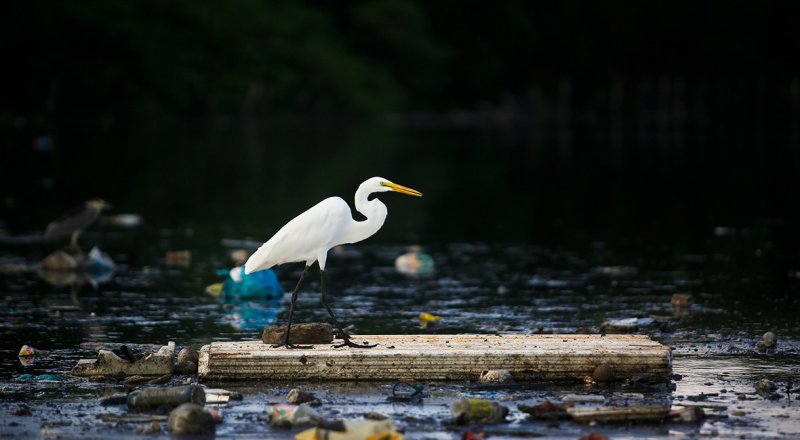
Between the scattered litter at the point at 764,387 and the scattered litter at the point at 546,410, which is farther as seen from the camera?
the scattered litter at the point at 764,387

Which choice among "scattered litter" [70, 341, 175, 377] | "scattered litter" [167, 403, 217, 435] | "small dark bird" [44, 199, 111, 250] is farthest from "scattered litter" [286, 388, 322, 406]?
"small dark bird" [44, 199, 111, 250]

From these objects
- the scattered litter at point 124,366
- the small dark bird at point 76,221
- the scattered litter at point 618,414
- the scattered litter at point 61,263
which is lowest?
the scattered litter at point 618,414

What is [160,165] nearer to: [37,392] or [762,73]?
[37,392]

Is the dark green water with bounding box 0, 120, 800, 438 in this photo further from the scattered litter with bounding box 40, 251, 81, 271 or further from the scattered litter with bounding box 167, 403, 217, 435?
the scattered litter with bounding box 167, 403, 217, 435

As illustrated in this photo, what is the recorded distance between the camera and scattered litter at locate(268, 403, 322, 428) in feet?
31.5

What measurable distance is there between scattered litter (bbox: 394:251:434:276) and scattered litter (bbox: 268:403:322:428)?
937 cm

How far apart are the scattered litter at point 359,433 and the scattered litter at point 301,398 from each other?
1004mm

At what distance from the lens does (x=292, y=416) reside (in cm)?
964

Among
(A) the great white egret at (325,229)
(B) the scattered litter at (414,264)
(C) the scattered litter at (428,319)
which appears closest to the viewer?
(A) the great white egret at (325,229)

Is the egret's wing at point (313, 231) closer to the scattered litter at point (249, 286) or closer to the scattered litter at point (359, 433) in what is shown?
the scattered litter at point (359, 433)

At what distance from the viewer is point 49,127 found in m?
68.2

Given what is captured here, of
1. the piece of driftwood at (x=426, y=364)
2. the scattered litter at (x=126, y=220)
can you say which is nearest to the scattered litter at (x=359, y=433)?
the piece of driftwood at (x=426, y=364)

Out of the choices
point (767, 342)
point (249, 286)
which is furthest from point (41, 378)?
point (767, 342)

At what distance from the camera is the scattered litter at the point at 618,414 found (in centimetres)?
972
